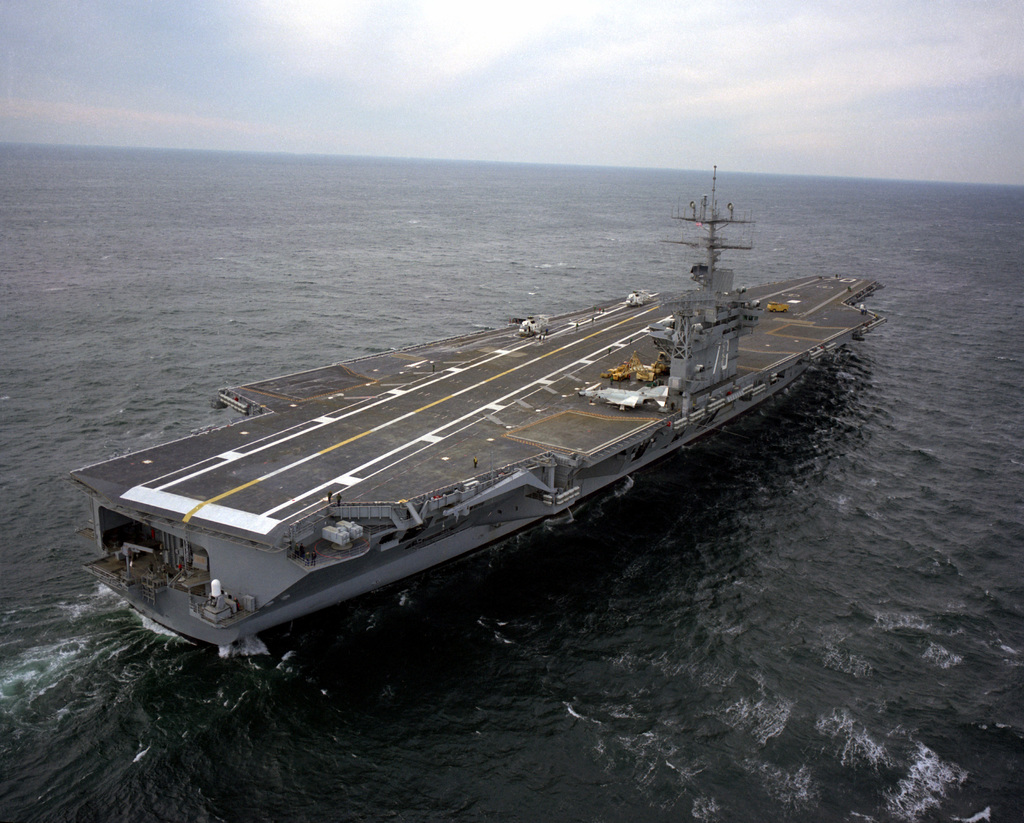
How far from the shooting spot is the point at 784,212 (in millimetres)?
166875

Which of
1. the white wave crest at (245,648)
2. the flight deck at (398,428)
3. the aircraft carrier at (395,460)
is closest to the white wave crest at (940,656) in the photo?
the aircraft carrier at (395,460)

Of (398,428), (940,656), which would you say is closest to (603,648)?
(940,656)

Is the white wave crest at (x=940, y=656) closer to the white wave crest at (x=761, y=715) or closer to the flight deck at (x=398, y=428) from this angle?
the white wave crest at (x=761, y=715)

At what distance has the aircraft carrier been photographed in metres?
21.0

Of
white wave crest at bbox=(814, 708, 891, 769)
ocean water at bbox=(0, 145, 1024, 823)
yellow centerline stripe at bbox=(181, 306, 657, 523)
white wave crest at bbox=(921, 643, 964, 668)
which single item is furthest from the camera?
yellow centerline stripe at bbox=(181, 306, 657, 523)

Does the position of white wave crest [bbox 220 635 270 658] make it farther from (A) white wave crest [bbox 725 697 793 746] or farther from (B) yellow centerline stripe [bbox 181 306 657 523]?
(A) white wave crest [bbox 725 697 793 746]

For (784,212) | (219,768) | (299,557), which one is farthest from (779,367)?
(784,212)

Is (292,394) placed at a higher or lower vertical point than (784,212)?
lower

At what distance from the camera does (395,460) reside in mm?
25625

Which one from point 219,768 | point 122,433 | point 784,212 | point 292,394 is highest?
point 784,212

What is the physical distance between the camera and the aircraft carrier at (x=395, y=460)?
21016 millimetres

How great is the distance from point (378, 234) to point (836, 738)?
9754 cm

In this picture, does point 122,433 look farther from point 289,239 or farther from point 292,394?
point 289,239

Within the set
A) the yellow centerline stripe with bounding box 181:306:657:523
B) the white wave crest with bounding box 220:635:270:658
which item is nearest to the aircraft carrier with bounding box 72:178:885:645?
the yellow centerline stripe with bounding box 181:306:657:523
